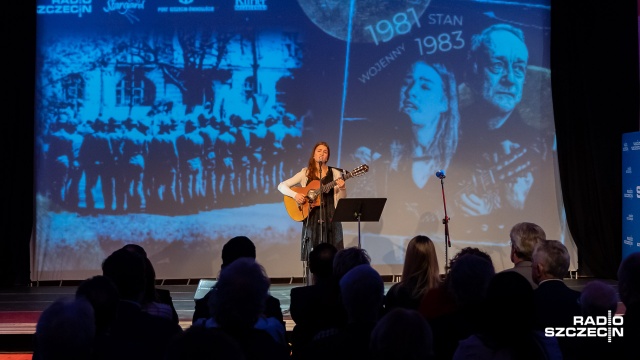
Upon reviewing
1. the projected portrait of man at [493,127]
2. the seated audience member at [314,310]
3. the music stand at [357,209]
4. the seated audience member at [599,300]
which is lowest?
the seated audience member at [314,310]

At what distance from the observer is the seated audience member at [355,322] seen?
8.41 feet

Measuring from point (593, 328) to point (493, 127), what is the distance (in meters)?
6.37

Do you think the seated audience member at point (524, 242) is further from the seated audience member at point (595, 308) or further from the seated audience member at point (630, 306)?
the seated audience member at point (630, 306)

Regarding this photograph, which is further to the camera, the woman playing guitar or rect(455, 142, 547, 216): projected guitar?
rect(455, 142, 547, 216): projected guitar

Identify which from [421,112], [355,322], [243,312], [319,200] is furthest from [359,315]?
[421,112]

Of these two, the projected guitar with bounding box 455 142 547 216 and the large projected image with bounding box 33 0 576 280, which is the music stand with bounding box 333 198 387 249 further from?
the projected guitar with bounding box 455 142 547 216

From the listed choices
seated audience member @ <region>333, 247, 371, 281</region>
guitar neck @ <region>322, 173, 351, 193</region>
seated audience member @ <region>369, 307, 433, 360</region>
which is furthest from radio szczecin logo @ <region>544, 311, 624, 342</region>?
guitar neck @ <region>322, 173, 351, 193</region>

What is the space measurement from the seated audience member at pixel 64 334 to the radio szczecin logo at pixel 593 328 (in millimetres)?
1778

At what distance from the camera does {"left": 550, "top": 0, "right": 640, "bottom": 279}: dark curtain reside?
9188 mm

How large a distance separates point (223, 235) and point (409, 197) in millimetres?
2283

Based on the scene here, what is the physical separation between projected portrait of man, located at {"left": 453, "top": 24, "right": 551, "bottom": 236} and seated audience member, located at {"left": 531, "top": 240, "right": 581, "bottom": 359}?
18.2 feet

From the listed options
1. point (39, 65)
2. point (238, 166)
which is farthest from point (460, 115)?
point (39, 65)

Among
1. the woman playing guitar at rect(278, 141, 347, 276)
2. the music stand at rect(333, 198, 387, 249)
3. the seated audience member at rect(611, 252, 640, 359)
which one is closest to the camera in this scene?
the seated audience member at rect(611, 252, 640, 359)

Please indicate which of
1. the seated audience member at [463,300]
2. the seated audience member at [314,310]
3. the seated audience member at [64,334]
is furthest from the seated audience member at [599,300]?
the seated audience member at [64,334]
